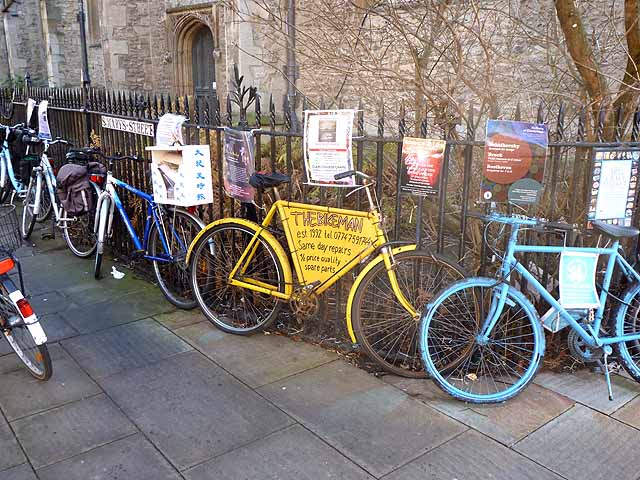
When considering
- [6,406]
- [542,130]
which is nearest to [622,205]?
[542,130]

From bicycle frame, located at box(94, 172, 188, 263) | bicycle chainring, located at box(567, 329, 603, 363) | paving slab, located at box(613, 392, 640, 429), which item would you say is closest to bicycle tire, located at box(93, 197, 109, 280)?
bicycle frame, located at box(94, 172, 188, 263)

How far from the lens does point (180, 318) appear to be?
4598 mm

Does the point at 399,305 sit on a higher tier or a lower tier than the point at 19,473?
higher

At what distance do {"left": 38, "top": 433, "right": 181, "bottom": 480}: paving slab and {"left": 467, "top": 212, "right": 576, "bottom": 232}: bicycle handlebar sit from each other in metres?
2.09

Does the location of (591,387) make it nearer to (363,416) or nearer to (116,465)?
(363,416)

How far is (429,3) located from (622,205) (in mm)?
1904

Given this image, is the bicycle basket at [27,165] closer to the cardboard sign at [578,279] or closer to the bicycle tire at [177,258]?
the bicycle tire at [177,258]

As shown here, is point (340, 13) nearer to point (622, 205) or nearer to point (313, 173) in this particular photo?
point (313, 173)

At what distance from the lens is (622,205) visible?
134 inches

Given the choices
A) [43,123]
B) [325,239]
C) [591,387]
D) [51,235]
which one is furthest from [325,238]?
[43,123]

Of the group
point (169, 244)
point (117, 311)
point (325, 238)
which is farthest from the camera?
point (169, 244)

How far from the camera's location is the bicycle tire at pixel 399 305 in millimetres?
3492

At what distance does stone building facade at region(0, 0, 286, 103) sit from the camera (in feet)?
50.2

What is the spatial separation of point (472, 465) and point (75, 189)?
4.32m
